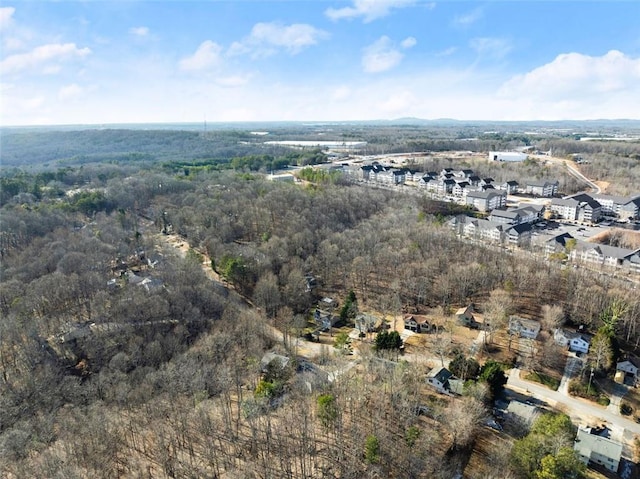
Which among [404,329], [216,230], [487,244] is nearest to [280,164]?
[216,230]

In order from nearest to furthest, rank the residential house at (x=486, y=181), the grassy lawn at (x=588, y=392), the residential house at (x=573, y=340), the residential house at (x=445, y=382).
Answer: the grassy lawn at (x=588, y=392) → the residential house at (x=445, y=382) → the residential house at (x=573, y=340) → the residential house at (x=486, y=181)

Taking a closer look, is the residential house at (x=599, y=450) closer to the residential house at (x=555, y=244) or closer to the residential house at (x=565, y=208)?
the residential house at (x=555, y=244)

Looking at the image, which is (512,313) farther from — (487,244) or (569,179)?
(569,179)

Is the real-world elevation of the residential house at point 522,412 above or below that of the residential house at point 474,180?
below

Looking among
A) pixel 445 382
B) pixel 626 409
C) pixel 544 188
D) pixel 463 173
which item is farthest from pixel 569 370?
pixel 463 173

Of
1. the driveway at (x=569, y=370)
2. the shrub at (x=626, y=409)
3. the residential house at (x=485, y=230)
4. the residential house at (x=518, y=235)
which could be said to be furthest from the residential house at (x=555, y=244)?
the shrub at (x=626, y=409)

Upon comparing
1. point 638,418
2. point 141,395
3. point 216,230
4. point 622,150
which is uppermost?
point 622,150

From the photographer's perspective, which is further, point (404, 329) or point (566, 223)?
point (566, 223)

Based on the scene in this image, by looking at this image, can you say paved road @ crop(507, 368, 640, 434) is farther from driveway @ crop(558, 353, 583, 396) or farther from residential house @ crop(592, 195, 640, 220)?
residential house @ crop(592, 195, 640, 220)
